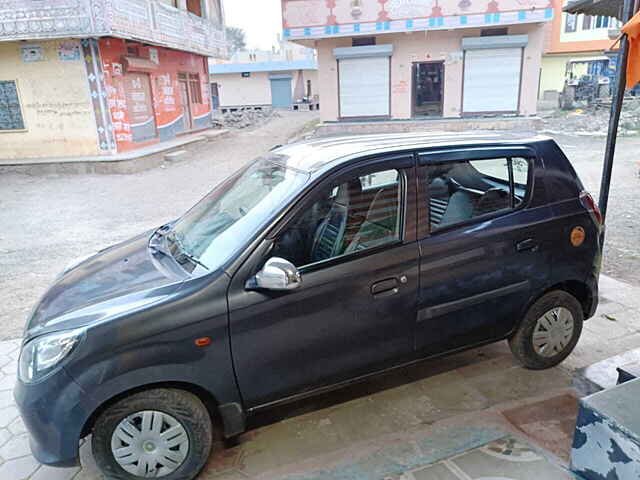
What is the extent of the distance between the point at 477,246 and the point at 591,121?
20992mm

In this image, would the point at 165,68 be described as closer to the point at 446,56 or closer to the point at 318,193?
the point at 446,56

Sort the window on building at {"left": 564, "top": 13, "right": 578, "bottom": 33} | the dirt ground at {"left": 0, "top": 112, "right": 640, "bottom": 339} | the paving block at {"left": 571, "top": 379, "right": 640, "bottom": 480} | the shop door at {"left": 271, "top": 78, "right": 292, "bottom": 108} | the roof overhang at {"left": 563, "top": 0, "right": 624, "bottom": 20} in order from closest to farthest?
the paving block at {"left": 571, "top": 379, "right": 640, "bottom": 480}, the roof overhang at {"left": 563, "top": 0, "right": 624, "bottom": 20}, the dirt ground at {"left": 0, "top": 112, "right": 640, "bottom": 339}, the window on building at {"left": 564, "top": 13, "right": 578, "bottom": 33}, the shop door at {"left": 271, "top": 78, "right": 292, "bottom": 108}

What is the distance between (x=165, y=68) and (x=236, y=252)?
59.0 feet

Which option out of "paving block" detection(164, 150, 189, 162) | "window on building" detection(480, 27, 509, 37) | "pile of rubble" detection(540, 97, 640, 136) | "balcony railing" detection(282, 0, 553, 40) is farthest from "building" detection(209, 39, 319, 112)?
"paving block" detection(164, 150, 189, 162)

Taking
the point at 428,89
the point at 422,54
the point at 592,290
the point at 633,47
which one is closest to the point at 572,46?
the point at 428,89

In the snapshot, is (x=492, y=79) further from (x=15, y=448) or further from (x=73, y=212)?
(x=15, y=448)

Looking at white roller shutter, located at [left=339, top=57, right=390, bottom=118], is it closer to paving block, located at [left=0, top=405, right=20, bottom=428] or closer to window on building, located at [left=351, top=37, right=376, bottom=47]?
window on building, located at [left=351, top=37, right=376, bottom=47]

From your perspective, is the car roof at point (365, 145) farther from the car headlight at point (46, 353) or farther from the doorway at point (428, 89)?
the doorway at point (428, 89)

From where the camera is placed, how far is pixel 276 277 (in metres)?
2.49

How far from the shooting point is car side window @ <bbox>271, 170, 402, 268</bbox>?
111 inches

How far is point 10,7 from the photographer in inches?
523

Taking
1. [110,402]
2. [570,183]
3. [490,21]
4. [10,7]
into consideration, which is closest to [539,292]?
[570,183]

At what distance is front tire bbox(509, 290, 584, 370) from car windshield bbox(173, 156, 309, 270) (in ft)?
6.28

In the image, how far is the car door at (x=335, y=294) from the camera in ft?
8.63
